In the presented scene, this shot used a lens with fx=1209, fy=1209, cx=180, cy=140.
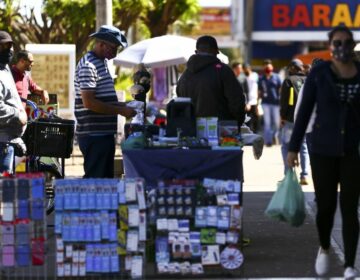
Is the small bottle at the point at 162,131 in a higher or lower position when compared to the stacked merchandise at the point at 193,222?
higher

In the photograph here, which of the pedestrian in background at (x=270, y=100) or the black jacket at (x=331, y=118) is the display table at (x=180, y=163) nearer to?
the black jacket at (x=331, y=118)

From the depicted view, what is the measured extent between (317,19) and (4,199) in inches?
1245

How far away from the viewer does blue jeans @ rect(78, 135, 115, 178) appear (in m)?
10.1

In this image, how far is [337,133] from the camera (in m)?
8.48

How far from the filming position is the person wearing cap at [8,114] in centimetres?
998

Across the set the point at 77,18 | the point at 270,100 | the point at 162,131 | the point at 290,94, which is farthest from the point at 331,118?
the point at 77,18

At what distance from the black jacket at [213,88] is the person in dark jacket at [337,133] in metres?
1.56

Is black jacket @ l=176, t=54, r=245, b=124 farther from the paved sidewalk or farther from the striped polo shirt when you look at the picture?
the paved sidewalk

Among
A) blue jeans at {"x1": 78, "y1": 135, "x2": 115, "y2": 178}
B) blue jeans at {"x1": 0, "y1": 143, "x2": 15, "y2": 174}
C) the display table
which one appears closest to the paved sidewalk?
the display table

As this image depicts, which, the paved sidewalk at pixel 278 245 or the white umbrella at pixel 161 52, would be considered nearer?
the paved sidewalk at pixel 278 245

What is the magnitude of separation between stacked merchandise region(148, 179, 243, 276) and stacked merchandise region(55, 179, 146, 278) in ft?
0.51

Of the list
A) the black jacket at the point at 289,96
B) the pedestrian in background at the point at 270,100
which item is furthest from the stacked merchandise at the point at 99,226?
the pedestrian in background at the point at 270,100

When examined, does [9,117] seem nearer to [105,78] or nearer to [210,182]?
[105,78]

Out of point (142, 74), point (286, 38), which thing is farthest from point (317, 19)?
point (142, 74)
